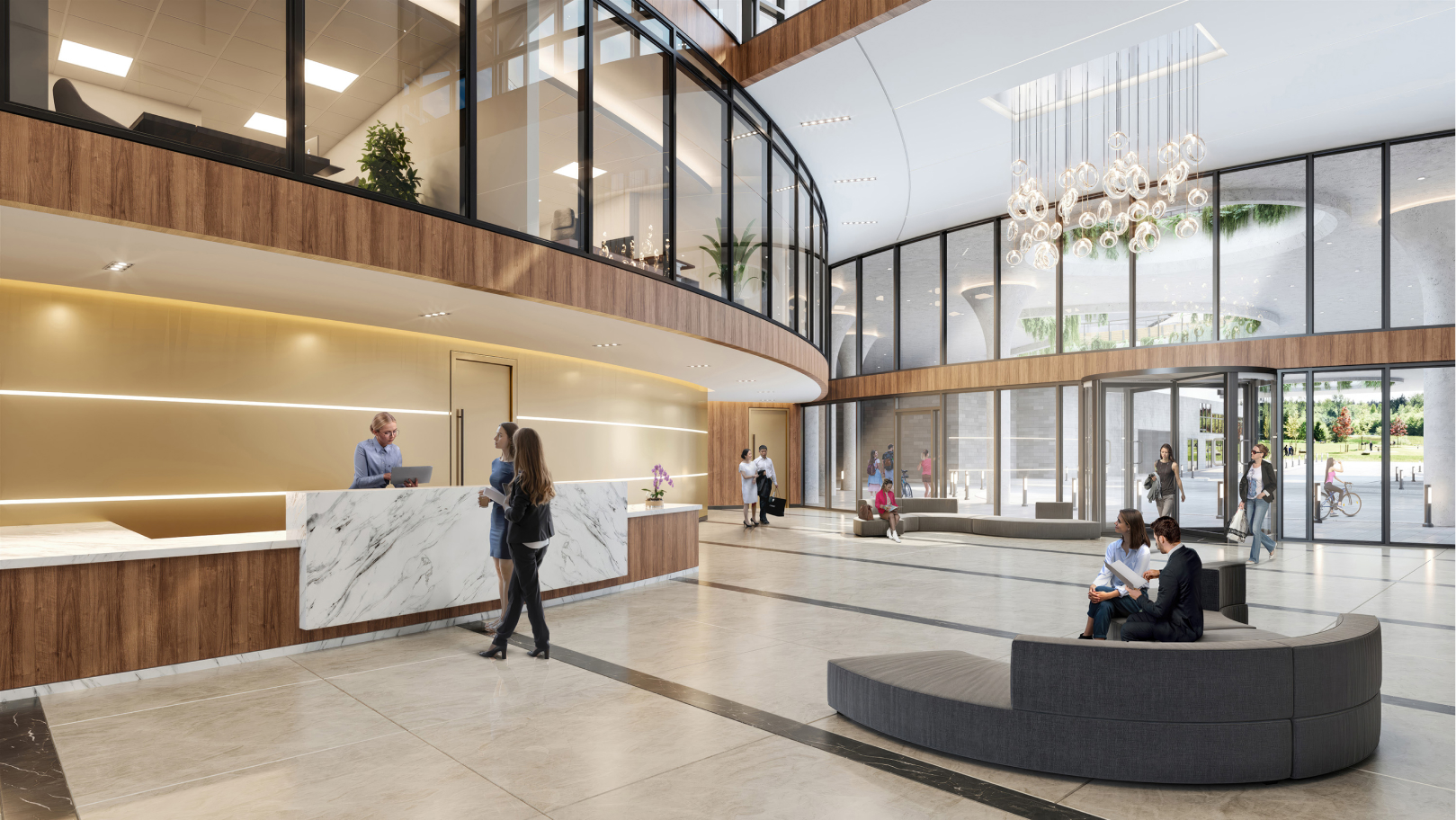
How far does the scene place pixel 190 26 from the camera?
5.08m

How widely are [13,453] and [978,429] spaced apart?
16.4 meters

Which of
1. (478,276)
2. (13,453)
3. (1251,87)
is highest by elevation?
A: (1251,87)

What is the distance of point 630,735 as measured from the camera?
13.1 ft

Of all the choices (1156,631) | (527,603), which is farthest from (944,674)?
(527,603)

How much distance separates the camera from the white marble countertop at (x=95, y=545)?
15.2 ft

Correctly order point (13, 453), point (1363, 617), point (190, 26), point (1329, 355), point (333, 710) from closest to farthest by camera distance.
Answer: point (1363, 617)
point (333, 710)
point (190, 26)
point (13, 453)
point (1329, 355)

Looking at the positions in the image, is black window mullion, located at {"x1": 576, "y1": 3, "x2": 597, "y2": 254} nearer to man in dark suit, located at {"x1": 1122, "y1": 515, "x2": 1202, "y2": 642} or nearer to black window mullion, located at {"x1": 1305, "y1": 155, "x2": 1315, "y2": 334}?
man in dark suit, located at {"x1": 1122, "y1": 515, "x2": 1202, "y2": 642}

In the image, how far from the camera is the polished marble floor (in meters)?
3.19

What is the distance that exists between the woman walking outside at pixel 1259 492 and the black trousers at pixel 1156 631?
7.92m

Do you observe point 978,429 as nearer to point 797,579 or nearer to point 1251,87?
point 1251,87

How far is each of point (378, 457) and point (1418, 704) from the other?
752 centimetres

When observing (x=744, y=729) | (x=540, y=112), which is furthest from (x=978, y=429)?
(x=744, y=729)

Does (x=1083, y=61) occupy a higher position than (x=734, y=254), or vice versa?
(x=1083, y=61)

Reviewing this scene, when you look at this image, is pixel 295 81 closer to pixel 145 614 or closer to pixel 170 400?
pixel 170 400
